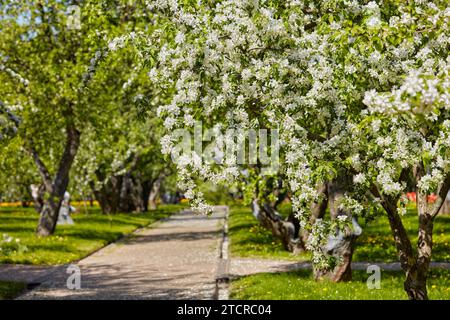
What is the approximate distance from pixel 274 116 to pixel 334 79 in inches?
34.3

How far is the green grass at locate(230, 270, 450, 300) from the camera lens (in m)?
12.9

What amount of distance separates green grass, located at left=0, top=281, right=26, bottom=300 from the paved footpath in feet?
0.97

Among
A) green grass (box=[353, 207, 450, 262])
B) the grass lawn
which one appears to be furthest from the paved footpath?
green grass (box=[353, 207, 450, 262])

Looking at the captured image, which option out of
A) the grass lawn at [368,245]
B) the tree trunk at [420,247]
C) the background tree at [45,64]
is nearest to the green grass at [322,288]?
the tree trunk at [420,247]

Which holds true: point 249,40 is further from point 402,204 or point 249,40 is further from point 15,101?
point 15,101

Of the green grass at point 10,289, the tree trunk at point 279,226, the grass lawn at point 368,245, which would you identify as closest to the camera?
the green grass at point 10,289

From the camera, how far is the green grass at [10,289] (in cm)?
1435

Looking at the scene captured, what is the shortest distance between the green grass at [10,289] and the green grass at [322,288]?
4.87 meters

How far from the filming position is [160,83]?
30.6 ft

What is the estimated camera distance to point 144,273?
59.6 ft

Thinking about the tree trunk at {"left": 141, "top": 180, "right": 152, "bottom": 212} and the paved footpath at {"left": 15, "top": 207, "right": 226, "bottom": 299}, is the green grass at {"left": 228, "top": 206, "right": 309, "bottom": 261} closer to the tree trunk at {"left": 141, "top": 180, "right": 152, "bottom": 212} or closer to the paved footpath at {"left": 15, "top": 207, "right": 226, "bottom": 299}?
the paved footpath at {"left": 15, "top": 207, "right": 226, "bottom": 299}

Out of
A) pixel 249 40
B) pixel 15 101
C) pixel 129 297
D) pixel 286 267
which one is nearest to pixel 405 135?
pixel 249 40

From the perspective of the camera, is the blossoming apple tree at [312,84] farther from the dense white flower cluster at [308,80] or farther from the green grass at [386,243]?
the green grass at [386,243]
